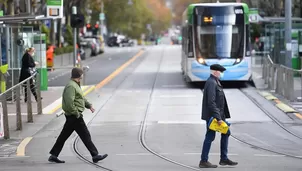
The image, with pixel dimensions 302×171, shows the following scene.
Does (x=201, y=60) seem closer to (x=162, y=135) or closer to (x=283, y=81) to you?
(x=283, y=81)

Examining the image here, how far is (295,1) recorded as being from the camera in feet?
151

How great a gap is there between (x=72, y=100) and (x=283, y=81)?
13.4 metres

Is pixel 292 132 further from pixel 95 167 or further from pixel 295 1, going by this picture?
pixel 295 1

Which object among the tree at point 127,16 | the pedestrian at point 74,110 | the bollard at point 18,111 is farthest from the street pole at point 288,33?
the tree at point 127,16

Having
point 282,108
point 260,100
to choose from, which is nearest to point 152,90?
point 260,100

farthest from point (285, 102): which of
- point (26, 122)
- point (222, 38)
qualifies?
point (26, 122)

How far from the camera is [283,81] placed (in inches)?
929

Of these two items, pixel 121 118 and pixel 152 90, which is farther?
pixel 152 90

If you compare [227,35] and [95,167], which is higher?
[227,35]

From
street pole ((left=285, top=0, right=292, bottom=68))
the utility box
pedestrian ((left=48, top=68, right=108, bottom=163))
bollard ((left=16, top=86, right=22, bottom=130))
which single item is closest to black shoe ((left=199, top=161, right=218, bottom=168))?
pedestrian ((left=48, top=68, right=108, bottom=163))

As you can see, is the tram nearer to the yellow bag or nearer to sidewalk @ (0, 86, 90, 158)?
sidewalk @ (0, 86, 90, 158)

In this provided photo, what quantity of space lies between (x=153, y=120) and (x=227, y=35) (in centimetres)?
948

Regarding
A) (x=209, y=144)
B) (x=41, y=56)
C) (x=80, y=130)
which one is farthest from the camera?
(x=41, y=56)

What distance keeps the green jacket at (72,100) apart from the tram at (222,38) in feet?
50.5
